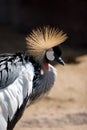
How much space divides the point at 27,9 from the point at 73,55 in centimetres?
120

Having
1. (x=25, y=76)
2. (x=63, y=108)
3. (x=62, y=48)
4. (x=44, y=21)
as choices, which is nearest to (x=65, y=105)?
(x=63, y=108)

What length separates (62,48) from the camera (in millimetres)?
6027

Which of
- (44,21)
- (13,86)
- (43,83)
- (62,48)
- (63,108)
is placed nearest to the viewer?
(13,86)

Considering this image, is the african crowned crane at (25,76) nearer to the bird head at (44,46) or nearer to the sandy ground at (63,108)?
the bird head at (44,46)

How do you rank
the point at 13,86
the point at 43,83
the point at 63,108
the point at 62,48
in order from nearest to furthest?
the point at 13,86, the point at 43,83, the point at 63,108, the point at 62,48

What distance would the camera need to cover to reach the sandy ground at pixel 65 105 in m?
3.79

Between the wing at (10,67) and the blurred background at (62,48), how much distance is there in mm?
761

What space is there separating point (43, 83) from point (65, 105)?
94 centimetres

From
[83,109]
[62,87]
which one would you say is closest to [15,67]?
[83,109]

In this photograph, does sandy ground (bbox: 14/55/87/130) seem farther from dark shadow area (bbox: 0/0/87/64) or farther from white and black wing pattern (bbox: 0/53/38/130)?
dark shadow area (bbox: 0/0/87/64)

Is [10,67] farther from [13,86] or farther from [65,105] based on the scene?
[65,105]

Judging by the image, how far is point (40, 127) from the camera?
3.73m

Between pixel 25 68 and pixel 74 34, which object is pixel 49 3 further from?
pixel 25 68

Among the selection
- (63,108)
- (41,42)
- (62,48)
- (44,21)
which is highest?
(44,21)
